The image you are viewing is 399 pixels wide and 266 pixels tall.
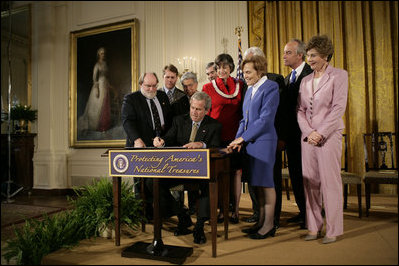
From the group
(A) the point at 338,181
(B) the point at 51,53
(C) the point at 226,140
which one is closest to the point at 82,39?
(B) the point at 51,53

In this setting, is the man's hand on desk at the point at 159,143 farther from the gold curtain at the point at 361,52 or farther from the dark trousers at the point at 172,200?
the gold curtain at the point at 361,52

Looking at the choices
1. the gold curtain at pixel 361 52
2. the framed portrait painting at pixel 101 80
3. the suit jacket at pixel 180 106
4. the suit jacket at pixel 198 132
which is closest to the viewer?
the suit jacket at pixel 198 132

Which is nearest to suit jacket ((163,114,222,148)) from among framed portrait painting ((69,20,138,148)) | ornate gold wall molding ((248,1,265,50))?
ornate gold wall molding ((248,1,265,50))

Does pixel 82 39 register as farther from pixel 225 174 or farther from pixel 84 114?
pixel 225 174

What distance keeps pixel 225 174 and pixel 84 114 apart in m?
4.95

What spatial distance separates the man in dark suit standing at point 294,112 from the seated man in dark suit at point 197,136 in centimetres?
76

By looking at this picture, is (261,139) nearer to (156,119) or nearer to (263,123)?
(263,123)

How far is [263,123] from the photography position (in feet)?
8.64

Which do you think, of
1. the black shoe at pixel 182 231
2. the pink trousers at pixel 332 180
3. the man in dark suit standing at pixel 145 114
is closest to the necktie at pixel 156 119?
the man in dark suit standing at pixel 145 114

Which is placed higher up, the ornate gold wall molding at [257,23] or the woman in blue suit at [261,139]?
the ornate gold wall molding at [257,23]

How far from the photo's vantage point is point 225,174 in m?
2.71

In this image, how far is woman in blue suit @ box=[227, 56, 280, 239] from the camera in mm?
2648

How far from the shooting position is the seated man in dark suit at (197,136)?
2695 mm

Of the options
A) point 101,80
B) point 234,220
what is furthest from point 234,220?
point 101,80
